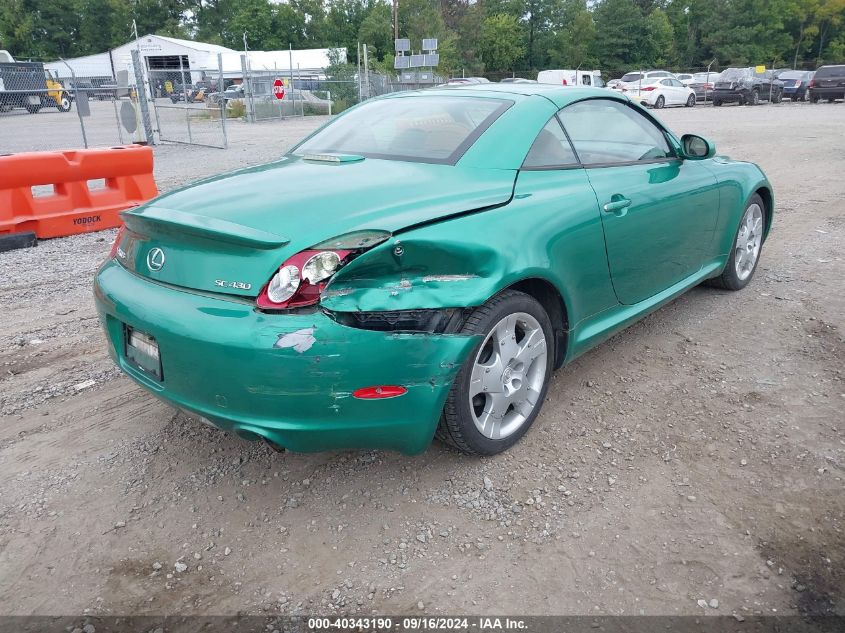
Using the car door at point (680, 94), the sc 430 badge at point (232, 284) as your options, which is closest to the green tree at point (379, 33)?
the car door at point (680, 94)

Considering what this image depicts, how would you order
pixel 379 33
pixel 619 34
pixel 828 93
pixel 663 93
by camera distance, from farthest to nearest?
pixel 619 34
pixel 379 33
pixel 663 93
pixel 828 93

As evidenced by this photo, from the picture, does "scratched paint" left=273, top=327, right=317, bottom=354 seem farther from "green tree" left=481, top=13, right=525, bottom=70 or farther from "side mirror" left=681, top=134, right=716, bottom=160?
"green tree" left=481, top=13, right=525, bottom=70

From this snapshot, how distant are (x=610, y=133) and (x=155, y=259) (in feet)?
8.16

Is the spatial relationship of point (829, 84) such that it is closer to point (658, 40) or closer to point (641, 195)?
point (641, 195)

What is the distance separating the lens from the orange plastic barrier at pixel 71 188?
21.5 ft

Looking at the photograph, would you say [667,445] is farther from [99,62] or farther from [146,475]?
[99,62]

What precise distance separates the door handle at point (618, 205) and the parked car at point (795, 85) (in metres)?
36.4

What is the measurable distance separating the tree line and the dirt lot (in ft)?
185

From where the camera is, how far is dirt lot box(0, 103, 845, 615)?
7.33ft

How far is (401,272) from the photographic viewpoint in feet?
7.92

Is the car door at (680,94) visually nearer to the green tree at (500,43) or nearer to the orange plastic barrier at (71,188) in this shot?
the orange plastic barrier at (71,188)

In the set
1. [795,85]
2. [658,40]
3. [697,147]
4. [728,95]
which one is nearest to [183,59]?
[728,95]

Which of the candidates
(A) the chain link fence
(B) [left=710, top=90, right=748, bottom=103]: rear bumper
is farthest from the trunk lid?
(B) [left=710, top=90, right=748, bottom=103]: rear bumper

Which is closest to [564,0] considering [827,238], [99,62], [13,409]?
[99,62]
